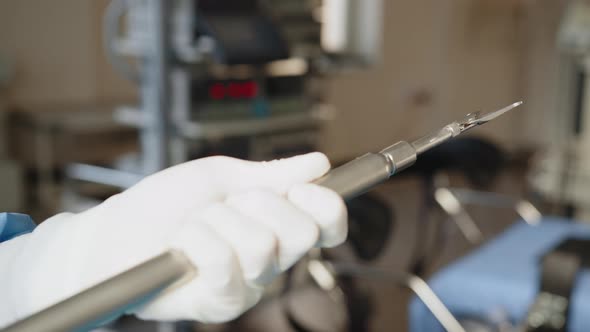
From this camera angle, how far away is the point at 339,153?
5113mm

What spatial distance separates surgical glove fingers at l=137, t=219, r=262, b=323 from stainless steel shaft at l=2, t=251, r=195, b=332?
0.02 m

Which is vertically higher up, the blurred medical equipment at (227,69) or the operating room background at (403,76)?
the blurred medical equipment at (227,69)

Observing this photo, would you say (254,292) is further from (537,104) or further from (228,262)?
(537,104)

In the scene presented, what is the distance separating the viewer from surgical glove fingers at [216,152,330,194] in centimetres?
38

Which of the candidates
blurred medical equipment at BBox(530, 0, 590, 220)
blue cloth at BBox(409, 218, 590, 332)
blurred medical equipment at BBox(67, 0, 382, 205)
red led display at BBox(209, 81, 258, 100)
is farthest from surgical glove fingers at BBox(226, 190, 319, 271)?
blurred medical equipment at BBox(530, 0, 590, 220)

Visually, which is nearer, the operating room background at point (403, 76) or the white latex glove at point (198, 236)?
the white latex glove at point (198, 236)

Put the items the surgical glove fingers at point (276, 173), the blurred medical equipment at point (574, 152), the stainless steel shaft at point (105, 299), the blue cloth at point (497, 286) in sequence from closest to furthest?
the stainless steel shaft at point (105, 299) → the surgical glove fingers at point (276, 173) → the blue cloth at point (497, 286) → the blurred medical equipment at point (574, 152)

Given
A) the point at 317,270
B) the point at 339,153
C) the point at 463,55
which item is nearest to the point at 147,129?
the point at 317,270

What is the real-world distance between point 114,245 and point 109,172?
171 cm

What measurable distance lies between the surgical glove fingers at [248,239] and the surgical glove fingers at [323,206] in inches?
0.9

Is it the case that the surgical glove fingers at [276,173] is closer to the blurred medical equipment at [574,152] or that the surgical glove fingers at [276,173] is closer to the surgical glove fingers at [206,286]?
the surgical glove fingers at [206,286]

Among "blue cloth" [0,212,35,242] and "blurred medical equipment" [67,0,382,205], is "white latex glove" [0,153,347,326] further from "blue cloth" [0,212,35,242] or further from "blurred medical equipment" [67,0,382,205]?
"blurred medical equipment" [67,0,382,205]

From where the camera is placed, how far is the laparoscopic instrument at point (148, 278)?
0.89ft

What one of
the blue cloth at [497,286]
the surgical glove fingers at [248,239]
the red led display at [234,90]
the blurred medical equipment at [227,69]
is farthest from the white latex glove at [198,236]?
the red led display at [234,90]
